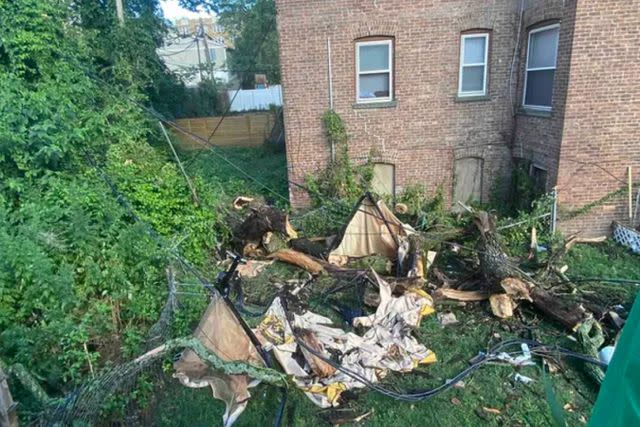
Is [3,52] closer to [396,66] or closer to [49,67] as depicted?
[49,67]

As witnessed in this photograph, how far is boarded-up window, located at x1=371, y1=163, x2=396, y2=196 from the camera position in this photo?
10789 mm

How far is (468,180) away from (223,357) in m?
8.62

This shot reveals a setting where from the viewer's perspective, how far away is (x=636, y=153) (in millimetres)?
8062

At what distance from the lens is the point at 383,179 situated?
10914 mm

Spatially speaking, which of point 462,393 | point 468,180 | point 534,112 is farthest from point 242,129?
point 462,393

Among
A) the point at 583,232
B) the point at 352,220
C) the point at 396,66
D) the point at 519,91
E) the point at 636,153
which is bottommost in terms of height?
the point at 583,232

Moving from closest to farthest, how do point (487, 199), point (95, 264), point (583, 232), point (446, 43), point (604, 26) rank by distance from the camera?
point (95, 264) → point (604, 26) → point (583, 232) → point (446, 43) → point (487, 199)

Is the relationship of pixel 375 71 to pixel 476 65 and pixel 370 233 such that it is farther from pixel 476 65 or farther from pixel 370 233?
pixel 370 233

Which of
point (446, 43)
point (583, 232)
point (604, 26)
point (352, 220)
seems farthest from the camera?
point (446, 43)

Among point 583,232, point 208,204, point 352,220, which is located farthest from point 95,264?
point 583,232

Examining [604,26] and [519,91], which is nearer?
[604,26]

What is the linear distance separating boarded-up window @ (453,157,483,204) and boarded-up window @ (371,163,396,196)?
1.70 metres

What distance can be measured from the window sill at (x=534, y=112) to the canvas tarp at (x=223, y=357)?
8042 mm

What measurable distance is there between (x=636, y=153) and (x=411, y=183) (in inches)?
189
